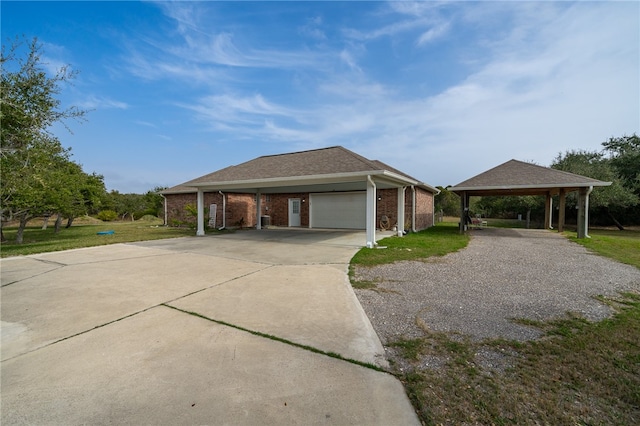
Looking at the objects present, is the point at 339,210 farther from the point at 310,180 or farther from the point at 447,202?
the point at 447,202

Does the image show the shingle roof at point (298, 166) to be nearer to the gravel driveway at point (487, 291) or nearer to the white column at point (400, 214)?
the white column at point (400, 214)

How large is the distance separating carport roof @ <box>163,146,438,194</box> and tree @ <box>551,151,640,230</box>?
1342 centimetres

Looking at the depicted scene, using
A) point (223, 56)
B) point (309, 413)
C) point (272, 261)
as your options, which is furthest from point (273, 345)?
point (223, 56)

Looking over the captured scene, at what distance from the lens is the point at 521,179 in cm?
1303

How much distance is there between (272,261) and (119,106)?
1041 cm

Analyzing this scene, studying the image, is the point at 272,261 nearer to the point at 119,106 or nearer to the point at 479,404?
the point at 479,404

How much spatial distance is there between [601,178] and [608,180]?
345 mm

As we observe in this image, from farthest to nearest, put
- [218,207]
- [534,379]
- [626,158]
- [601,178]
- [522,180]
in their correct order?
1. [626,158]
2. [218,207]
3. [601,178]
4. [522,180]
5. [534,379]

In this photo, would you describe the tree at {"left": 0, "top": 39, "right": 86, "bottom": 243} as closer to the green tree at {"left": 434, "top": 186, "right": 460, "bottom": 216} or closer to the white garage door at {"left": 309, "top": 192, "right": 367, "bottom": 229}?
the white garage door at {"left": 309, "top": 192, "right": 367, "bottom": 229}

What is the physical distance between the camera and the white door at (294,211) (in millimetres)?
18234


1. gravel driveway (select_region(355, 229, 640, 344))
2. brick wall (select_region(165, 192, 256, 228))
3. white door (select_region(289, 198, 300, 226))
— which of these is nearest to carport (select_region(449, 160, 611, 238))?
gravel driveway (select_region(355, 229, 640, 344))

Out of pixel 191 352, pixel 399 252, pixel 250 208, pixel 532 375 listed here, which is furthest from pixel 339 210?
pixel 532 375

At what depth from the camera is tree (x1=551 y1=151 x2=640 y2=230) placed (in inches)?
648

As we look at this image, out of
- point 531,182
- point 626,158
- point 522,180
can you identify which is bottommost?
point 531,182
